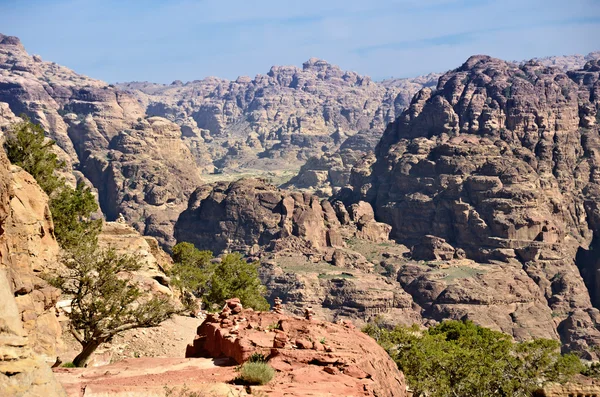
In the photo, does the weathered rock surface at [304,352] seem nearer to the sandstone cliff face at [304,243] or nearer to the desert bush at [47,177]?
the desert bush at [47,177]

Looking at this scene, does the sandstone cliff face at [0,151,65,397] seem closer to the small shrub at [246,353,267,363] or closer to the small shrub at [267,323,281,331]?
the small shrub at [246,353,267,363]

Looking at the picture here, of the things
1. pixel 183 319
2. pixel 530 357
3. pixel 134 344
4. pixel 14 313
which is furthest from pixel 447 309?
pixel 14 313

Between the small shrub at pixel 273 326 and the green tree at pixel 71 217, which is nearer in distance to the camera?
the small shrub at pixel 273 326

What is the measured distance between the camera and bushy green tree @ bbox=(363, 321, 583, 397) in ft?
145

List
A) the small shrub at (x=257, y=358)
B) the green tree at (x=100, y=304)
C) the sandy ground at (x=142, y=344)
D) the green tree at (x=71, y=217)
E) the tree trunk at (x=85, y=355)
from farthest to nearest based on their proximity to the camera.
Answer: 1. the green tree at (x=71, y=217)
2. the sandy ground at (x=142, y=344)
3. the green tree at (x=100, y=304)
4. the tree trunk at (x=85, y=355)
5. the small shrub at (x=257, y=358)

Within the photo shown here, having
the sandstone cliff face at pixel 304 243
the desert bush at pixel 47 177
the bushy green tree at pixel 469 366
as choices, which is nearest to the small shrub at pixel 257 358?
the bushy green tree at pixel 469 366

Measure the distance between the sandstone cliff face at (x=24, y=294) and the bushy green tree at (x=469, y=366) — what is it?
20980 millimetres

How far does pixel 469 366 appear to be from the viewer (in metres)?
45.3

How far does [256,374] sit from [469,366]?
26.6m

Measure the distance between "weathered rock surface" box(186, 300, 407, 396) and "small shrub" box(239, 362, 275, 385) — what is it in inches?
10.3

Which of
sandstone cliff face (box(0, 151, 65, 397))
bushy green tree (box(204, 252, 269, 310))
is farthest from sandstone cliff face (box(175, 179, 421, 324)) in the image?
sandstone cliff face (box(0, 151, 65, 397))

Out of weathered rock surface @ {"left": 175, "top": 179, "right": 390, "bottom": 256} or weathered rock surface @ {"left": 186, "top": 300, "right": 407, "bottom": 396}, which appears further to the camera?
weathered rock surface @ {"left": 175, "top": 179, "right": 390, "bottom": 256}

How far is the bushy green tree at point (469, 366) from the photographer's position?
145ft

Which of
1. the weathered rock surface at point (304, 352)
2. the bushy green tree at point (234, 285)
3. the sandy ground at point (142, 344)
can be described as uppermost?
the weathered rock surface at point (304, 352)
